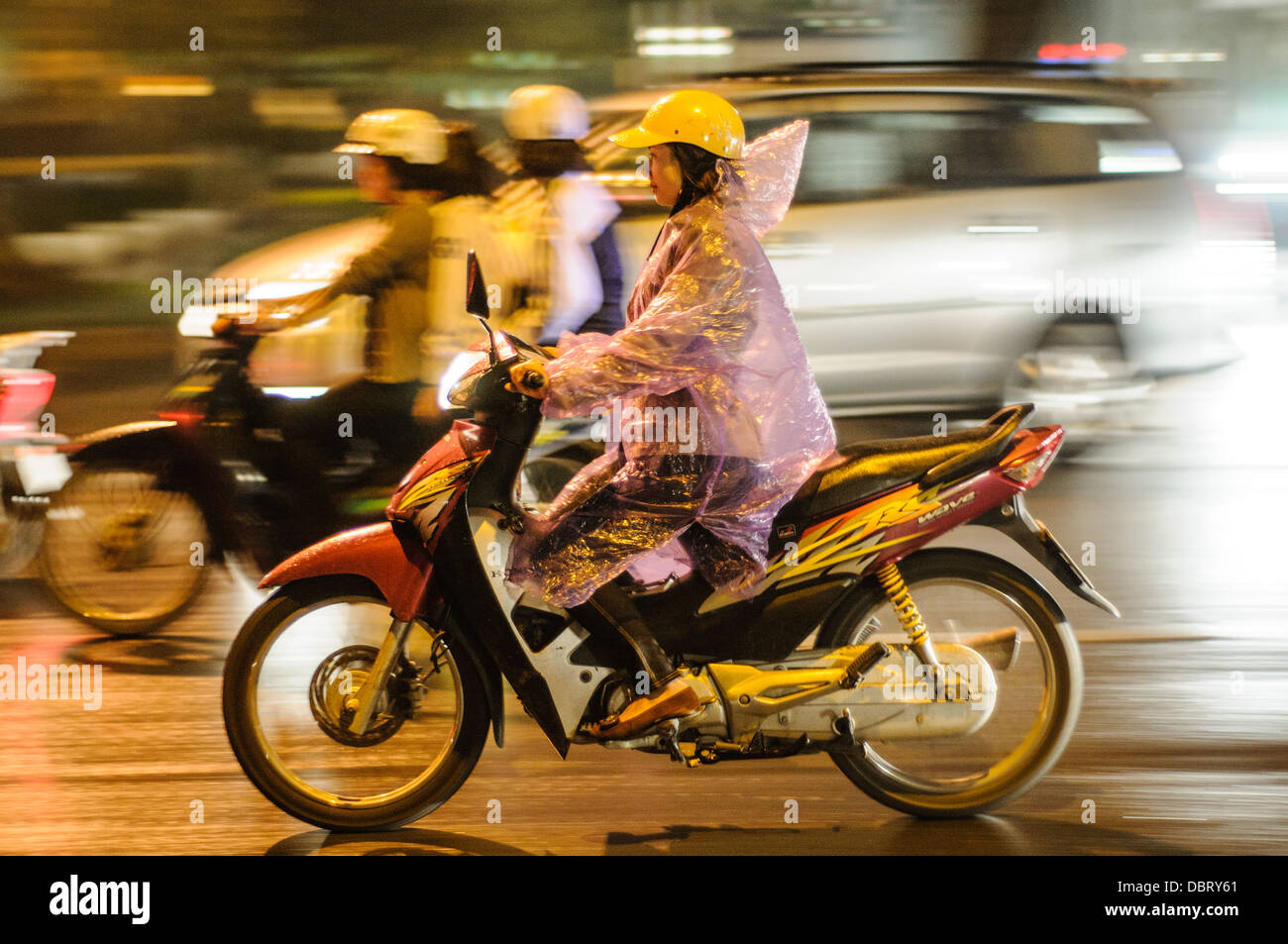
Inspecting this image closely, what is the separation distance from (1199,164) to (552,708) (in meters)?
5.74

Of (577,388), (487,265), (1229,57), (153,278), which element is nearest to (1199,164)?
(1229,57)

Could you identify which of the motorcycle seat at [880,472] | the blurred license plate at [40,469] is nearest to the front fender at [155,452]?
the blurred license plate at [40,469]

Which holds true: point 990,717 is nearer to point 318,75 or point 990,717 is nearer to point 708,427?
point 708,427

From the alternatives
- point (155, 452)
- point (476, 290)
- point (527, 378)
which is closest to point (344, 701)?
point (527, 378)

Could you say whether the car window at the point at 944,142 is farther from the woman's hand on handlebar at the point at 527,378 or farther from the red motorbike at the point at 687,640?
the woman's hand on handlebar at the point at 527,378

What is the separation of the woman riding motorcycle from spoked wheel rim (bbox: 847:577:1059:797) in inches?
19.6

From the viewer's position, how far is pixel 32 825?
400 centimetres

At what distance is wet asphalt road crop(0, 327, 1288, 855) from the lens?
386cm

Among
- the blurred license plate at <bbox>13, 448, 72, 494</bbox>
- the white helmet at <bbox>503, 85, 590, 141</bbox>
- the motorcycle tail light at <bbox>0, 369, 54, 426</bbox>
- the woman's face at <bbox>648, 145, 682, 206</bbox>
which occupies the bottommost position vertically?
the blurred license plate at <bbox>13, 448, 72, 494</bbox>

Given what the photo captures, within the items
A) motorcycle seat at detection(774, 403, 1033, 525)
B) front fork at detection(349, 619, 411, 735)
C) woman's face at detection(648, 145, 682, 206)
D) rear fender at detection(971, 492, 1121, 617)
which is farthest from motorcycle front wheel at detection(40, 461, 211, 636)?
rear fender at detection(971, 492, 1121, 617)

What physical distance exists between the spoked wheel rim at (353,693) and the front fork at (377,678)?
20 mm

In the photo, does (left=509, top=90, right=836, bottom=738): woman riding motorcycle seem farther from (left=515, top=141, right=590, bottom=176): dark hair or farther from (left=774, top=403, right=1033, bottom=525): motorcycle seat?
(left=515, top=141, right=590, bottom=176): dark hair
